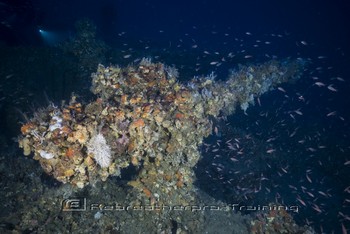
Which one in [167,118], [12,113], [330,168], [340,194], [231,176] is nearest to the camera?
[167,118]

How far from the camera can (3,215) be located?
579 centimetres

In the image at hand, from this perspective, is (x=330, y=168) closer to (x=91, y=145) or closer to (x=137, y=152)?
(x=137, y=152)

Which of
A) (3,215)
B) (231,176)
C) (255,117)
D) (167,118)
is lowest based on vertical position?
(255,117)

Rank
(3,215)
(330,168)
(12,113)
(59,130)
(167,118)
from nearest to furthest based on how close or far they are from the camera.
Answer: (59,130), (3,215), (167,118), (12,113), (330,168)

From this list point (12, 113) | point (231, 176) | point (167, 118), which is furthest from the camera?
point (231, 176)

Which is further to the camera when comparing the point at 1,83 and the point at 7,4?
the point at 7,4

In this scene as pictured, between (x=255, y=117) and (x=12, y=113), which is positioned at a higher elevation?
(x=12, y=113)

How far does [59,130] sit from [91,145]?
2.20ft

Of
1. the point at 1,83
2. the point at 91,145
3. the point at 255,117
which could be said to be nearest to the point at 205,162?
the point at 91,145

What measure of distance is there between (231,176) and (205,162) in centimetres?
147

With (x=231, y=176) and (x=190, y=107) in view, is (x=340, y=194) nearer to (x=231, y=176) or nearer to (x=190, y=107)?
(x=231, y=176)

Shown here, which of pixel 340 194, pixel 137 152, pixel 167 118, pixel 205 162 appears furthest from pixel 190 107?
pixel 340 194

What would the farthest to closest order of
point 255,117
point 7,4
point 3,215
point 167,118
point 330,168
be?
point 255,117, point 7,4, point 330,168, point 167,118, point 3,215

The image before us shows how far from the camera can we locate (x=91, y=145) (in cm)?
517
